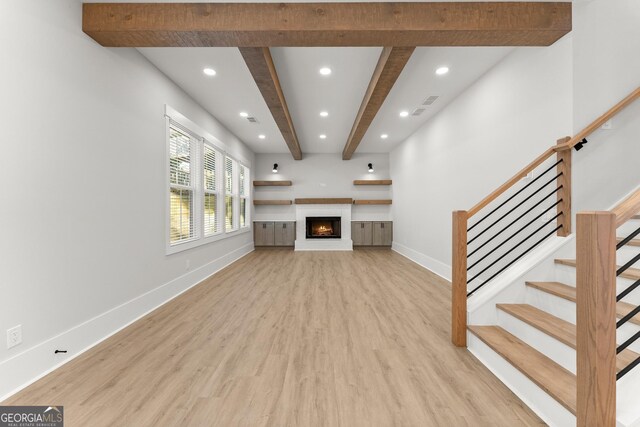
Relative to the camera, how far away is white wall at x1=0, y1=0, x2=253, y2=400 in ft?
5.78

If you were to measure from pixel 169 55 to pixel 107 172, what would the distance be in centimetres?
150

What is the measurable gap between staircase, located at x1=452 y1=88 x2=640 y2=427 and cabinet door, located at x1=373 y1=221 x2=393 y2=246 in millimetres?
4787

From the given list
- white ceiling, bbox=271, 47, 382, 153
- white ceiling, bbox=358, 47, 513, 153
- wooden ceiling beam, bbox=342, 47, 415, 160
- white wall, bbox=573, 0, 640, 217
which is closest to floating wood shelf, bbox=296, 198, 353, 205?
white ceiling, bbox=271, 47, 382, 153

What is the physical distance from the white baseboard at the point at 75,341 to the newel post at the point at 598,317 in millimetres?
3086

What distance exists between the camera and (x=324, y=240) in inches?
314

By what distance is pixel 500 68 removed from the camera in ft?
10.6

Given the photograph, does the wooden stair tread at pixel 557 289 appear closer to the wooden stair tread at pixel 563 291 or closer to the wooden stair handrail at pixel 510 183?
the wooden stair tread at pixel 563 291

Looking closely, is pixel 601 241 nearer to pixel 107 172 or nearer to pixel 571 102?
pixel 571 102

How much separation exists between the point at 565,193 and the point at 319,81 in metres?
2.98

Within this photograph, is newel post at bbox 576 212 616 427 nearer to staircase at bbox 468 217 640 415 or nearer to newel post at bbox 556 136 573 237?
staircase at bbox 468 217 640 415

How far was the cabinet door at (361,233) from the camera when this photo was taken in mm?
8102

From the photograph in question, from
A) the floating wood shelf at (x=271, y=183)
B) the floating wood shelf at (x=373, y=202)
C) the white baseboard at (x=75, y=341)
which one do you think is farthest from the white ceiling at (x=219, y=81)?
the floating wood shelf at (x=373, y=202)

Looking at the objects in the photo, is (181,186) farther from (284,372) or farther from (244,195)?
(244,195)

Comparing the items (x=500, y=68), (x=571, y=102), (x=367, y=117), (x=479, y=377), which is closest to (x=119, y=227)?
(x=479, y=377)
